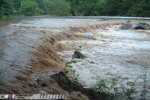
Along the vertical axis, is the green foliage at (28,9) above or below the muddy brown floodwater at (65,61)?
below

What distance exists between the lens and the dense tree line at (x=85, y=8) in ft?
140

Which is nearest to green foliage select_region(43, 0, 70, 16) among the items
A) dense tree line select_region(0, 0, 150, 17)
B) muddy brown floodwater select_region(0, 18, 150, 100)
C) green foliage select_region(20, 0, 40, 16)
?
dense tree line select_region(0, 0, 150, 17)

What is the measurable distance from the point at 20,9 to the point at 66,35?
36123mm

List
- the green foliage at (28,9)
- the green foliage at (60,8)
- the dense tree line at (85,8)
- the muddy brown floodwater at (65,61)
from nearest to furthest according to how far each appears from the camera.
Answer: the muddy brown floodwater at (65,61) < the dense tree line at (85,8) < the green foliage at (60,8) < the green foliage at (28,9)

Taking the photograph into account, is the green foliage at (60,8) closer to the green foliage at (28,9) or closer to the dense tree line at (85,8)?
the dense tree line at (85,8)

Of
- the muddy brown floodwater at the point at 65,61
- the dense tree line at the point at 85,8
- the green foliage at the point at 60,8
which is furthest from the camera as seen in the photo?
the green foliage at the point at 60,8

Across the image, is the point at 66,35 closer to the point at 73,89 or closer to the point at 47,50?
the point at 47,50

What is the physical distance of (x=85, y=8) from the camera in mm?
52062

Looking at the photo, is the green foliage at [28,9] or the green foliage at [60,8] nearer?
the green foliage at [60,8]

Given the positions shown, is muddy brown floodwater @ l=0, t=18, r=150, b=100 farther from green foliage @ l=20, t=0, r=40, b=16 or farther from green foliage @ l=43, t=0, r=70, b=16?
green foliage @ l=20, t=0, r=40, b=16

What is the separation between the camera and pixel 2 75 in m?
8.59

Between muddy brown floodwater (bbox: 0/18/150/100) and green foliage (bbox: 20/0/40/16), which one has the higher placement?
muddy brown floodwater (bbox: 0/18/150/100)

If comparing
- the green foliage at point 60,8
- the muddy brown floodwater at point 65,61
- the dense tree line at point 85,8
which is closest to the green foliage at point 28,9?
the dense tree line at point 85,8

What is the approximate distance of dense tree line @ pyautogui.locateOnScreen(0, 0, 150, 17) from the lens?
140 ft
